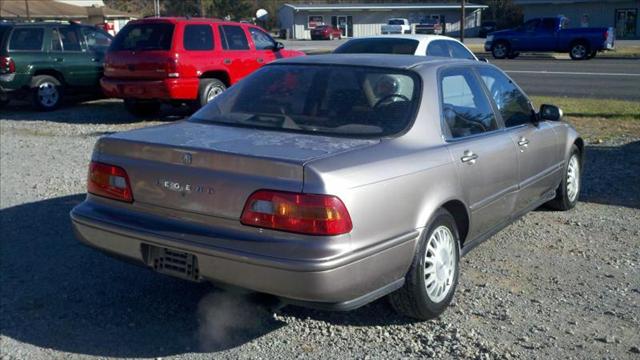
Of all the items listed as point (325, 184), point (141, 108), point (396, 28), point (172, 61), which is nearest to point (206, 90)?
point (172, 61)

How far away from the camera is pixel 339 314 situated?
467 centimetres

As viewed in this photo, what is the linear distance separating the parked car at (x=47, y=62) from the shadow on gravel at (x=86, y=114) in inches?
12.2

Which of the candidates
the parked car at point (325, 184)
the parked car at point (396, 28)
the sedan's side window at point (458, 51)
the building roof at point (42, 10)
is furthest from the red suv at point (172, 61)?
the parked car at point (396, 28)

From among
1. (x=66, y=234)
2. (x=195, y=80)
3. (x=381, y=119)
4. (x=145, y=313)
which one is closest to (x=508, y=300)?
(x=381, y=119)

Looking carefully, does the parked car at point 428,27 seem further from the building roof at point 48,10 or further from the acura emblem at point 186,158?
the acura emblem at point 186,158

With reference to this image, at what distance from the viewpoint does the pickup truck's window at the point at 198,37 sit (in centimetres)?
1279

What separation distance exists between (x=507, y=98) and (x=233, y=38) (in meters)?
8.70

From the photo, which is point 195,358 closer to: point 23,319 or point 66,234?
point 23,319

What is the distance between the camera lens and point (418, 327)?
4.46 meters

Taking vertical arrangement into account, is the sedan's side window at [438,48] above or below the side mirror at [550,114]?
above

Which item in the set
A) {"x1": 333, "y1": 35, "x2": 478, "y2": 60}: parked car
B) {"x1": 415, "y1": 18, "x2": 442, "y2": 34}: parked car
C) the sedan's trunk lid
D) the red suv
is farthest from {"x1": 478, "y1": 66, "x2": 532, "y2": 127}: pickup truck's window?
{"x1": 415, "y1": 18, "x2": 442, "y2": 34}: parked car

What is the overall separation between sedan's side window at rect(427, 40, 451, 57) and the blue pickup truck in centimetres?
2314

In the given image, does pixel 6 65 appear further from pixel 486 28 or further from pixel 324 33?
pixel 486 28

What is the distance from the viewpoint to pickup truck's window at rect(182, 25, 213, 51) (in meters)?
12.8
